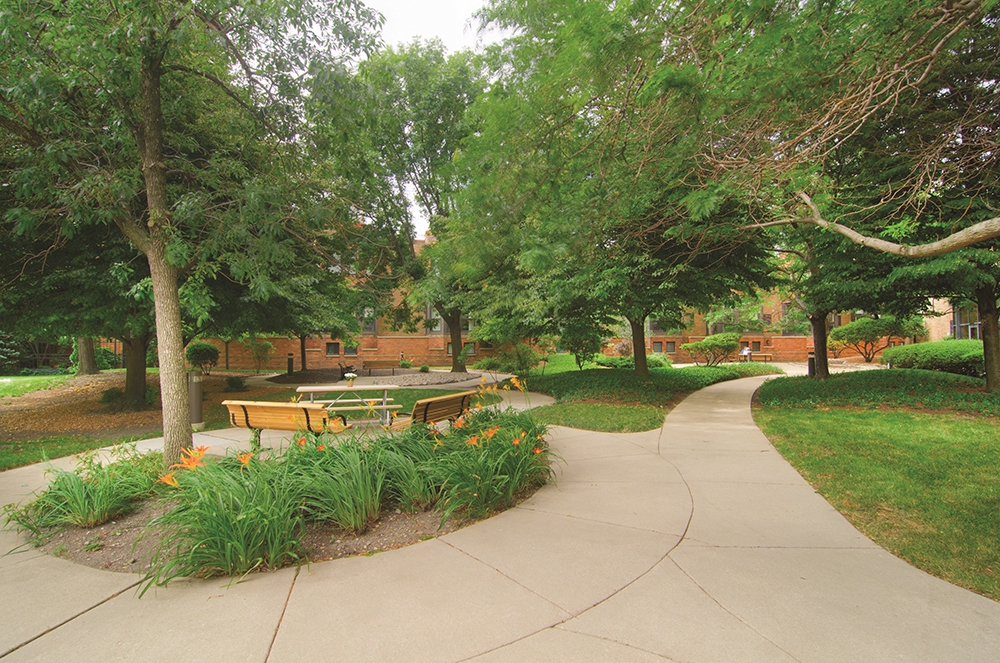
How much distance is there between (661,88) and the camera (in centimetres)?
345

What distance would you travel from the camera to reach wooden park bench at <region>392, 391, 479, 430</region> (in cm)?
592

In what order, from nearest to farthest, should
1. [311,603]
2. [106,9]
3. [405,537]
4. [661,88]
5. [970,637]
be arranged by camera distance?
[970,637] → [311,603] → [661,88] → [405,537] → [106,9]

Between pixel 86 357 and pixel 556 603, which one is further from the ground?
pixel 86 357

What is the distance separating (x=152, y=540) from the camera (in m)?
3.84

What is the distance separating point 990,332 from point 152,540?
14.5m

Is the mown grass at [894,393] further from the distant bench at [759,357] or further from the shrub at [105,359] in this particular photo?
the shrub at [105,359]

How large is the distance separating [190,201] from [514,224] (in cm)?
351

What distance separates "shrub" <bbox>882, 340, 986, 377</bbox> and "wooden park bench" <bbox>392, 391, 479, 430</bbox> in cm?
1666

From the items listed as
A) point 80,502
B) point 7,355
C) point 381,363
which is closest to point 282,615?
point 80,502

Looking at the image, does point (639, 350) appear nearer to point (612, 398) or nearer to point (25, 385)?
point (612, 398)

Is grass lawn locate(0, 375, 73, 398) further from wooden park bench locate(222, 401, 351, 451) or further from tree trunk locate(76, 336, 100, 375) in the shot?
wooden park bench locate(222, 401, 351, 451)

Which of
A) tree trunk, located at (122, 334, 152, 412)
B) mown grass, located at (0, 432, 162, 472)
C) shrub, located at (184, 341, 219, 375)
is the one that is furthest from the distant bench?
mown grass, located at (0, 432, 162, 472)

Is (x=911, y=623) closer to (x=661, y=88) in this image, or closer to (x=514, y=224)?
(x=661, y=88)

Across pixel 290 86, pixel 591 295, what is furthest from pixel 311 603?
pixel 591 295
